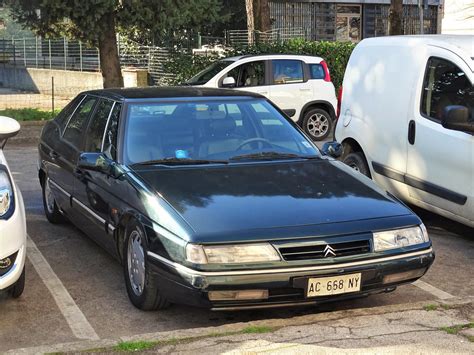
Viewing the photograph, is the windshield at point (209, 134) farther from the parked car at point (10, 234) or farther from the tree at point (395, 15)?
the tree at point (395, 15)

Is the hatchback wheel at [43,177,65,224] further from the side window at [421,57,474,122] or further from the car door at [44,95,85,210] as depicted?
the side window at [421,57,474,122]

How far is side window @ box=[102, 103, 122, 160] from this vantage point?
560cm

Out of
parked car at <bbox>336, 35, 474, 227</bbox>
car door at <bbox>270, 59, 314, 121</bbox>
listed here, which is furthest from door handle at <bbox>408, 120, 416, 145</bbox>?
car door at <bbox>270, 59, 314, 121</bbox>

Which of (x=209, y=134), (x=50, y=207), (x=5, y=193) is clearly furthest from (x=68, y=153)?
(x=5, y=193)

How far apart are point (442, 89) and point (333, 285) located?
3.25 meters

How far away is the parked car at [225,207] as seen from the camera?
431cm

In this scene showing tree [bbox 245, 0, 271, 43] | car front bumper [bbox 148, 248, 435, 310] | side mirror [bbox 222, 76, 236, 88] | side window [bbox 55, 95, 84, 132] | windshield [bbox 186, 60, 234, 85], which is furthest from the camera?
tree [bbox 245, 0, 271, 43]

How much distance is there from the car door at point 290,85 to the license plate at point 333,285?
10.6m

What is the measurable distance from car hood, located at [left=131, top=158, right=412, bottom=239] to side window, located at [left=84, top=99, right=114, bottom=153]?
90cm

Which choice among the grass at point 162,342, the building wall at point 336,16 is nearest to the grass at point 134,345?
the grass at point 162,342

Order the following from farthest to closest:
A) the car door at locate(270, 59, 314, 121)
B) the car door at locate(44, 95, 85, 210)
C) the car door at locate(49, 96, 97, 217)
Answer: the car door at locate(270, 59, 314, 121) → the car door at locate(44, 95, 85, 210) → the car door at locate(49, 96, 97, 217)

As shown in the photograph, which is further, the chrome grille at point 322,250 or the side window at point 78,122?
the side window at point 78,122

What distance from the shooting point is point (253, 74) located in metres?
15.0

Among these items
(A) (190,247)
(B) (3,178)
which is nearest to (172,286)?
(A) (190,247)
